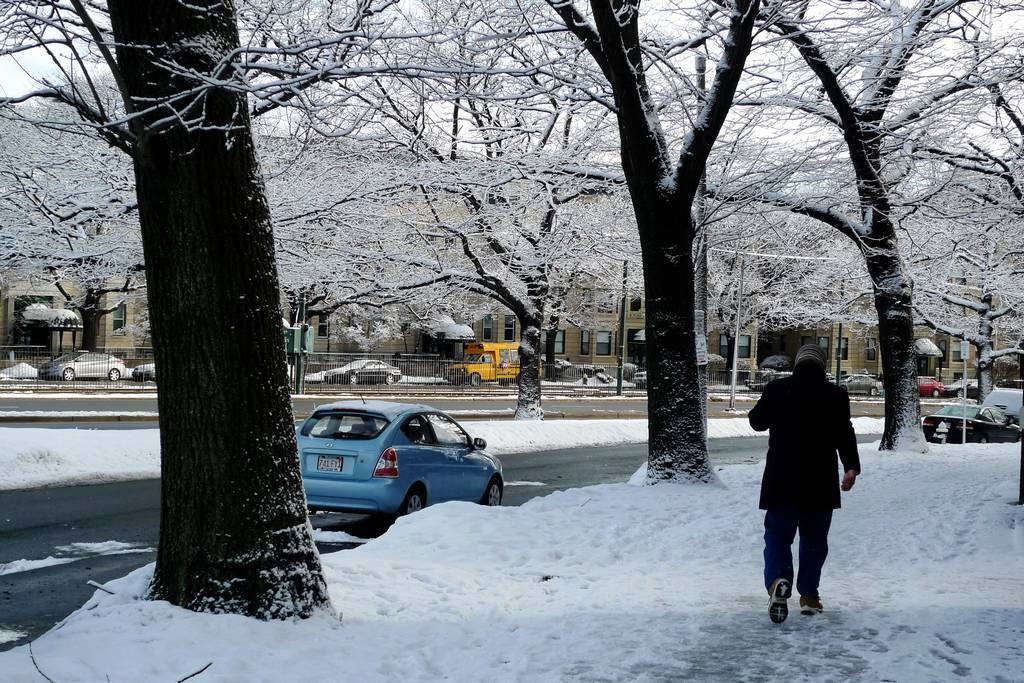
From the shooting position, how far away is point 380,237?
1002 inches

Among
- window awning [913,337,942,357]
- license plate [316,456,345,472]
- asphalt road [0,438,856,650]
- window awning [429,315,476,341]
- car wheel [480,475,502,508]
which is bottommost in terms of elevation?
asphalt road [0,438,856,650]

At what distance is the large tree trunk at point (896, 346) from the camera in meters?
19.7

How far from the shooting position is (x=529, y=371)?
1171 inches

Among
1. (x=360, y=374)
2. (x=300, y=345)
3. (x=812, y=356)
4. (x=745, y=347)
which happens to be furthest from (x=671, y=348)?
(x=745, y=347)

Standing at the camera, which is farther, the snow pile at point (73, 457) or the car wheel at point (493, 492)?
the snow pile at point (73, 457)

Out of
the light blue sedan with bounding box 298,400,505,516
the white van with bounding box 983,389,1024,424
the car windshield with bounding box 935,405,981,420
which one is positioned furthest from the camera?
the white van with bounding box 983,389,1024,424

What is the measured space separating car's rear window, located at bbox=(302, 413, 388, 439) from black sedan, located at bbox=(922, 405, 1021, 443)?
22659 millimetres

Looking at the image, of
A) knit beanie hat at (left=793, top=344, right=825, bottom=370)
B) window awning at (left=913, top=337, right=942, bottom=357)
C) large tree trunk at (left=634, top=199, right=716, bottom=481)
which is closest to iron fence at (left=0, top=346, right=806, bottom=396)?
window awning at (left=913, top=337, right=942, bottom=357)

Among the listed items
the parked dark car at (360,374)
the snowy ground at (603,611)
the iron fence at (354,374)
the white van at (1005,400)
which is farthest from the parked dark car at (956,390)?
the snowy ground at (603,611)

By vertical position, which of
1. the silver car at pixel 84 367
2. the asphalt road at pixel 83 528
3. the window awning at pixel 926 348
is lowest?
the asphalt road at pixel 83 528

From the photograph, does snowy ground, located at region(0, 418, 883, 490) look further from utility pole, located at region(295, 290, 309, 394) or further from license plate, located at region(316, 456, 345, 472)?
utility pole, located at region(295, 290, 309, 394)

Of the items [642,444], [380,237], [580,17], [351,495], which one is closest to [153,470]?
[351,495]

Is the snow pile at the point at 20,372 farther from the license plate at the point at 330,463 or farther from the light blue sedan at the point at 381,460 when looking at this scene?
the license plate at the point at 330,463

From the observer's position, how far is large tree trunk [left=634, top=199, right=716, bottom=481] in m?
13.2
